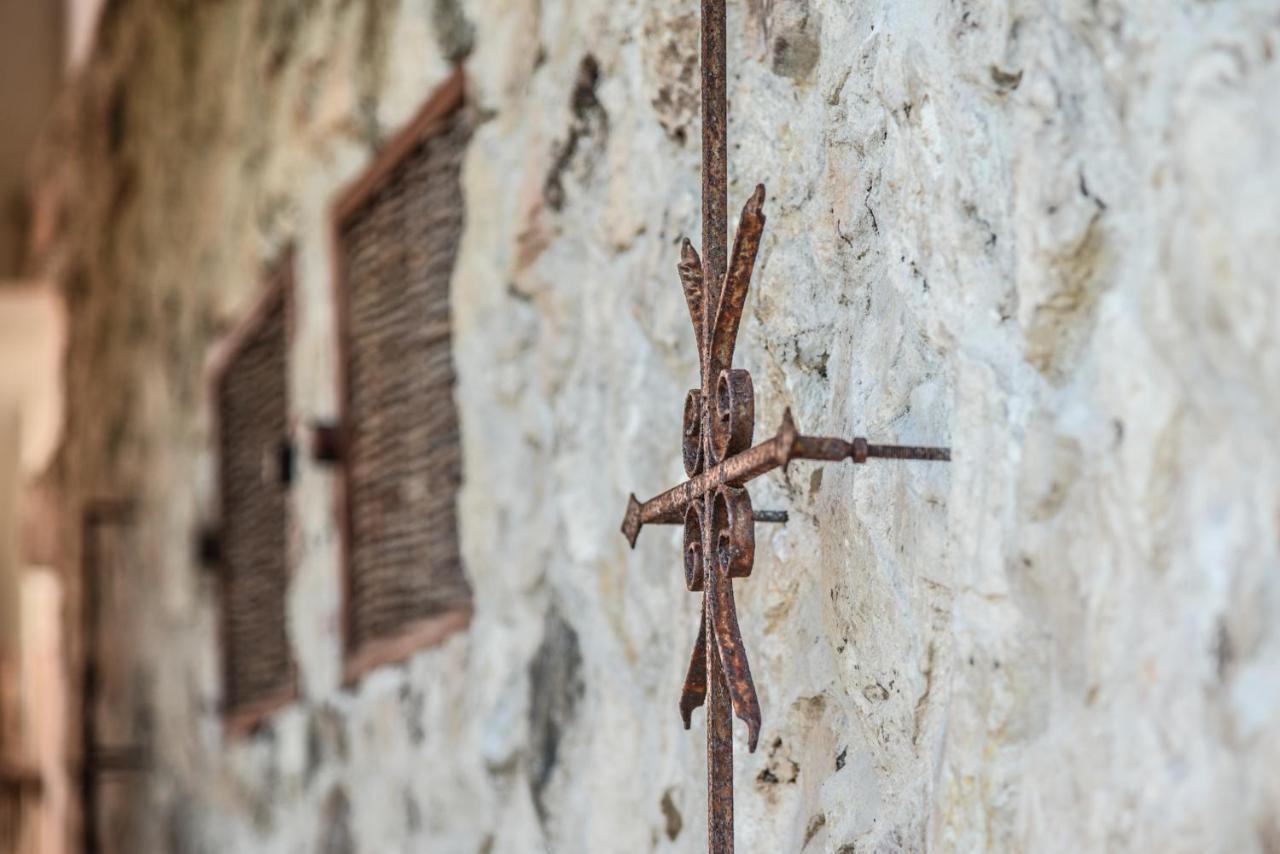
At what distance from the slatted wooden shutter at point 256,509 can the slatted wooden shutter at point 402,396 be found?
14.2 inches

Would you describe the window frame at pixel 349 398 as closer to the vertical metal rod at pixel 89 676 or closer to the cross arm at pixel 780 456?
the cross arm at pixel 780 456

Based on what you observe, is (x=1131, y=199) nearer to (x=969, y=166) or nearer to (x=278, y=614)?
(x=969, y=166)

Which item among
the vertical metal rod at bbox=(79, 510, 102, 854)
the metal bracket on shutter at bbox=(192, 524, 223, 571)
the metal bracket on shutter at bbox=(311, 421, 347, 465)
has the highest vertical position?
the metal bracket on shutter at bbox=(311, 421, 347, 465)

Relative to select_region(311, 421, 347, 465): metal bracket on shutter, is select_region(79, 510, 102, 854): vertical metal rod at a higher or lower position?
lower

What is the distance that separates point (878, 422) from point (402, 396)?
1.27 metres

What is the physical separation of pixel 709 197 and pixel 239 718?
219 cm

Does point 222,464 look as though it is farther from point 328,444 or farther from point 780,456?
point 780,456

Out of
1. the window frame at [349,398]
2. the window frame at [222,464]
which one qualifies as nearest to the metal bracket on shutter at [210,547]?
the window frame at [222,464]

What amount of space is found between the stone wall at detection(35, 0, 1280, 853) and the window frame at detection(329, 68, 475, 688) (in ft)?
0.11

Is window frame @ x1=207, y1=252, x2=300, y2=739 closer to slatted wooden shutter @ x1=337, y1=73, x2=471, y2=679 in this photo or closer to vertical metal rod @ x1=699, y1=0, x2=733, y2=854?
slatted wooden shutter @ x1=337, y1=73, x2=471, y2=679

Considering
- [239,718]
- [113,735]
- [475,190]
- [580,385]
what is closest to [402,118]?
[475,190]

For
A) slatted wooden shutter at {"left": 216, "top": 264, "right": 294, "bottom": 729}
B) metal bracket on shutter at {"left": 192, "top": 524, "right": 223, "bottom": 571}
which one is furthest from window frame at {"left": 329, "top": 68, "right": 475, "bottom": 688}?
metal bracket on shutter at {"left": 192, "top": 524, "right": 223, "bottom": 571}

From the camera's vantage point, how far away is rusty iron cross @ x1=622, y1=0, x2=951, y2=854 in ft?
3.79

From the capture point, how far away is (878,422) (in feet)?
3.79
